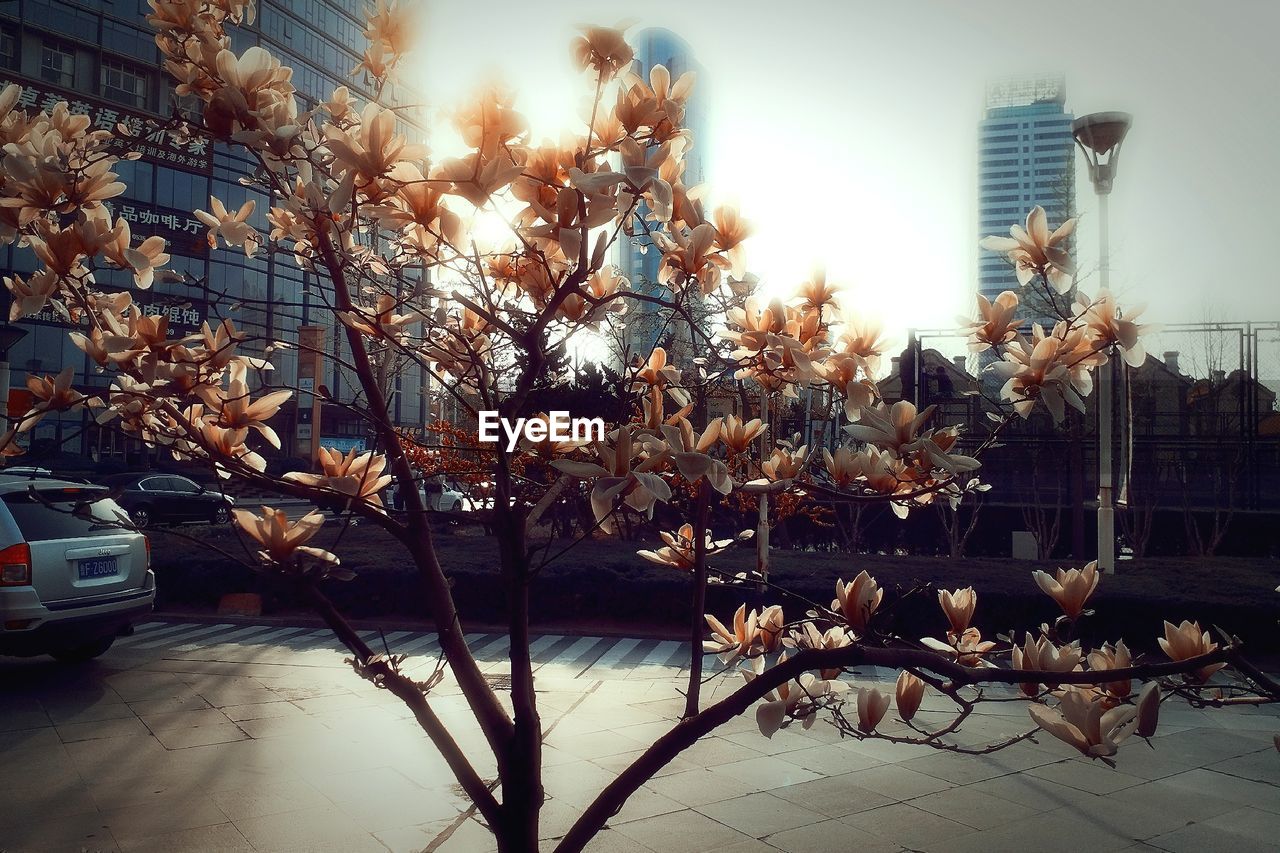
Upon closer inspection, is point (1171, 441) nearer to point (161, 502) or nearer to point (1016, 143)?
point (161, 502)

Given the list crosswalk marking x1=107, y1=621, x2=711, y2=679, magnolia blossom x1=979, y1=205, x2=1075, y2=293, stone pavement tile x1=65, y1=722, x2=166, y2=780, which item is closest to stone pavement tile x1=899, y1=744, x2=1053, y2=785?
crosswalk marking x1=107, y1=621, x2=711, y2=679

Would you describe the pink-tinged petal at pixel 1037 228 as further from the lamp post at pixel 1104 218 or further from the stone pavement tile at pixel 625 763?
the lamp post at pixel 1104 218

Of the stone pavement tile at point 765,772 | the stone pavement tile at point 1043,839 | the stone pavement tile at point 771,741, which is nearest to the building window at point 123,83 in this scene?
the stone pavement tile at point 771,741

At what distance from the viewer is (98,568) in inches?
263

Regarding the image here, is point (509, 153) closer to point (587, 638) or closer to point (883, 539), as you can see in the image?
point (587, 638)

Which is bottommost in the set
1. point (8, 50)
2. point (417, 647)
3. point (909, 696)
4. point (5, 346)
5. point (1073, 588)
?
point (417, 647)

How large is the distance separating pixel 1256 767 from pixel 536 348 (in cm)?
543

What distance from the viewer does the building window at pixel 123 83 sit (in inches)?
1549

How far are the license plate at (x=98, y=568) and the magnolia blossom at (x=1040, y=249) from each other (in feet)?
23.0

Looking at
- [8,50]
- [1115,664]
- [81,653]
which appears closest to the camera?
[1115,664]

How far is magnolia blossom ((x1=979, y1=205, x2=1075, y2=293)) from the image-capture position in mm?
1716

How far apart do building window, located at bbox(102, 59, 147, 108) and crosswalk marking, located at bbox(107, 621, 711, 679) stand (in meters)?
39.2

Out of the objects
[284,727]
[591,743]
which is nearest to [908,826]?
[591,743]

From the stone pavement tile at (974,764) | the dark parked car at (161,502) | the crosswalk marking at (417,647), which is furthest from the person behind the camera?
the dark parked car at (161,502)
